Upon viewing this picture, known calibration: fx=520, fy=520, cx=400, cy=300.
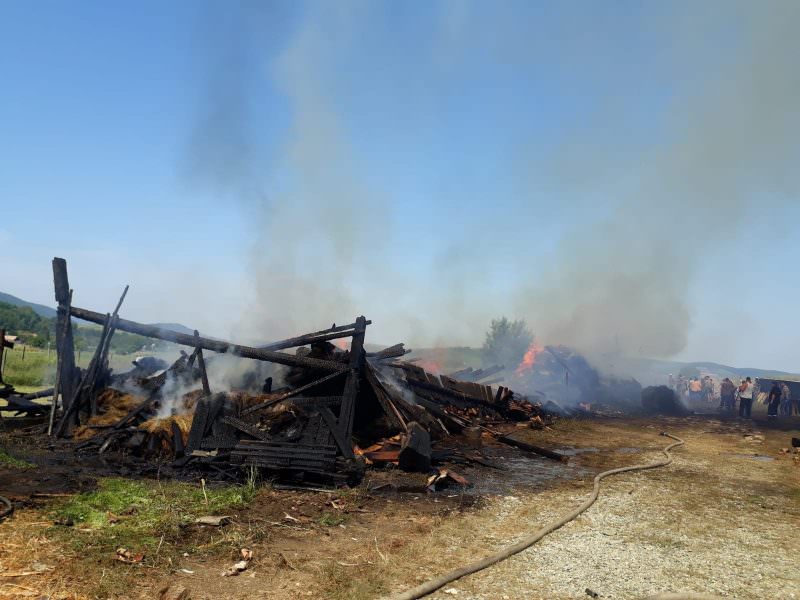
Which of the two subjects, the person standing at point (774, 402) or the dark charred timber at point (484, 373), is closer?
the dark charred timber at point (484, 373)

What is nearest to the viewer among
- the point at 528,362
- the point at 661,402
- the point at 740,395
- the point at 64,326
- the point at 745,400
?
the point at 64,326

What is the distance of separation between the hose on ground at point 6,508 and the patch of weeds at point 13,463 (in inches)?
89.2

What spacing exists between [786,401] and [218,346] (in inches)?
1395

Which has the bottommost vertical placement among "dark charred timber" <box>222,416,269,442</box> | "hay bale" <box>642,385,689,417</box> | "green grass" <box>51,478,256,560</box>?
"green grass" <box>51,478,256,560</box>

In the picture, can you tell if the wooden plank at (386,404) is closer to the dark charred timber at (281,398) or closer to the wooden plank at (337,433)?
the dark charred timber at (281,398)

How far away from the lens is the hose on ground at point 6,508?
19.4ft

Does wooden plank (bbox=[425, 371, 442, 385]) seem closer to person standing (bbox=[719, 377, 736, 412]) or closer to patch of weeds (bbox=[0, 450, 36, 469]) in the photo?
patch of weeds (bbox=[0, 450, 36, 469])

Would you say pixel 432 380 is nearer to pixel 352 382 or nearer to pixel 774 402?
pixel 352 382

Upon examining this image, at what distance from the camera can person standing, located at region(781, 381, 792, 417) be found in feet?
103

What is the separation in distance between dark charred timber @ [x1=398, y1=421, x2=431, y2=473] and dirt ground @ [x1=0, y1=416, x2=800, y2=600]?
0.43 m

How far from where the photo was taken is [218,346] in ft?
36.4

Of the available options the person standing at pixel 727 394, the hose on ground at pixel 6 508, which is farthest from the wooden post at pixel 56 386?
the person standing at pixel 727 394

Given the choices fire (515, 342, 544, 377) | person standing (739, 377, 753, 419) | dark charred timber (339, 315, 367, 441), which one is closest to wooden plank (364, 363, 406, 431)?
dark charred timber (339, 315, 367, 441)

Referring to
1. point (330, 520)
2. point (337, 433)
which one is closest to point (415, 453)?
point (337, 433)
